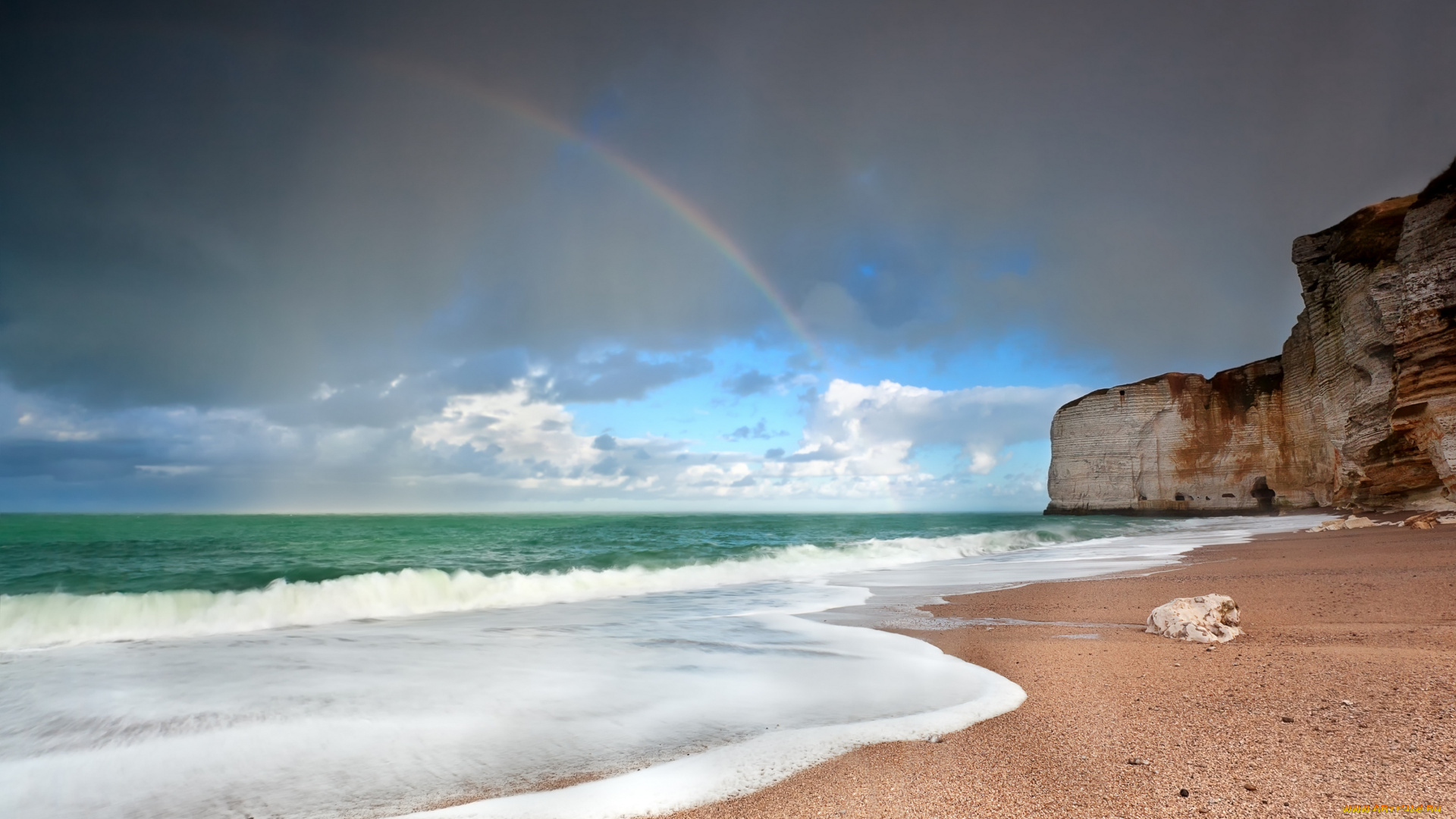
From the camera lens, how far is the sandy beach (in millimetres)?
1973

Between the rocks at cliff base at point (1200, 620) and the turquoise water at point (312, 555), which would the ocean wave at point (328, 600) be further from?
the rocks at cliff base at point (1200, 620)

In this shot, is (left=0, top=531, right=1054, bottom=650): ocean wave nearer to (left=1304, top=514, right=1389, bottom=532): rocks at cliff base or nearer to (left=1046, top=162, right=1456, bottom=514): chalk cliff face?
(left=1304, top=514, right=1389, bottom=532): rocks at cliff base

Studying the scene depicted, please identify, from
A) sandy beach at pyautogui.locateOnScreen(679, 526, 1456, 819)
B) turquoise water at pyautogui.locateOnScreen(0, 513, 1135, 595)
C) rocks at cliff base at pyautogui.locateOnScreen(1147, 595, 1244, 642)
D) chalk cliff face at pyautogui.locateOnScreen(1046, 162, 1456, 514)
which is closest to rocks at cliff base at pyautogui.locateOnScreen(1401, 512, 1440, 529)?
chalk cliff face at pyautogui.locateOnScreen(1046, 162, 1456, 514)

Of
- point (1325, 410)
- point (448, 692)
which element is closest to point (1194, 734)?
point (448, 692)

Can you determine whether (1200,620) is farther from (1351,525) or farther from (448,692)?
(1351,525)

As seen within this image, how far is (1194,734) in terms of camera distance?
2.49 m

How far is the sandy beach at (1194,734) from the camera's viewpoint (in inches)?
77.7

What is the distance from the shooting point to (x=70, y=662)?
5730 millimetres

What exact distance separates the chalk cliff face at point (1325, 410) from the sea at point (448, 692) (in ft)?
34.6

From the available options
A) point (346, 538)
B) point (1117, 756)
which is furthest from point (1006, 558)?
point (346, 538)

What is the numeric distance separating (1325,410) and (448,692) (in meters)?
30.4

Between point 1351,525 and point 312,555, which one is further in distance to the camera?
point 312,555

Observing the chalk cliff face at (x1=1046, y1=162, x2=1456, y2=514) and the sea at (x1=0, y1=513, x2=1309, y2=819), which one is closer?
the sea at (x1=0, y1=513, x2=1309, y2=819)

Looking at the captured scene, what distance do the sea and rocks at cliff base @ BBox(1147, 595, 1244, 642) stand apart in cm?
157
